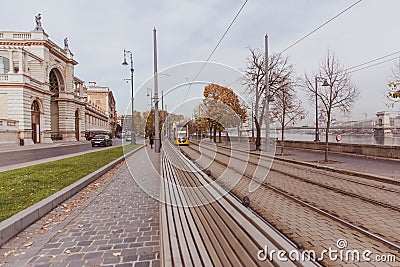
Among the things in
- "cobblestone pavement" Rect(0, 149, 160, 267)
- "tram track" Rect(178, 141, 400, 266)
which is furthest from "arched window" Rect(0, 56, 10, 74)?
"tram track" Rect(178, 141, 400, 266)

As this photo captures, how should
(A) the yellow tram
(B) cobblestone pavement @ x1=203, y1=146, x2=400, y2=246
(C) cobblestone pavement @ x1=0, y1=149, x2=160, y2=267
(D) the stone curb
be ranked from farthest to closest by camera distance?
(A) the yellow tram → (B) cobblestone pavement @ x1=203, y1=146, x2=400, y2=246 → (D) the stone curb → (C) cobblestone pavement @ x1=0, y1=149, x2=160, y2=267

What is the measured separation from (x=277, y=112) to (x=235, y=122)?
3517 mm

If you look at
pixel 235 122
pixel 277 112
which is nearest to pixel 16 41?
pixel 235 122

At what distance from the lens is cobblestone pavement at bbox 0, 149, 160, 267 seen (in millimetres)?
3428

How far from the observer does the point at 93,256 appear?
3.51 m

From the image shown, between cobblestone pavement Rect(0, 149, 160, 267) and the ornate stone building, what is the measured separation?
2814 centimetres

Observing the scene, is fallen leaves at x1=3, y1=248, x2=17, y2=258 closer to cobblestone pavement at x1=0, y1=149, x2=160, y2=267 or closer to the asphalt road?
cobblestone pavement at x1=0, y1=149, x2=160, y2=267

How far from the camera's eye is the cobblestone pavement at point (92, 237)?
11.2 feet

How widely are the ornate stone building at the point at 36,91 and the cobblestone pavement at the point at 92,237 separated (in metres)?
28.1

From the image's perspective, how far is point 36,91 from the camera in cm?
3503

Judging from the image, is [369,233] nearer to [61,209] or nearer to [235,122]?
[61,209]

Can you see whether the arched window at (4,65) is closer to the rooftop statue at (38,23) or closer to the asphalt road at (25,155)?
the rooftop statue at (38,23)

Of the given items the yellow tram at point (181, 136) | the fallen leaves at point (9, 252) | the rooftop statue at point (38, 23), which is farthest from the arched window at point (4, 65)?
the fallen leaves at point (9, 252)

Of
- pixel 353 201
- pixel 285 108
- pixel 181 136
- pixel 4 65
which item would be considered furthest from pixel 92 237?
pixel 4 65
